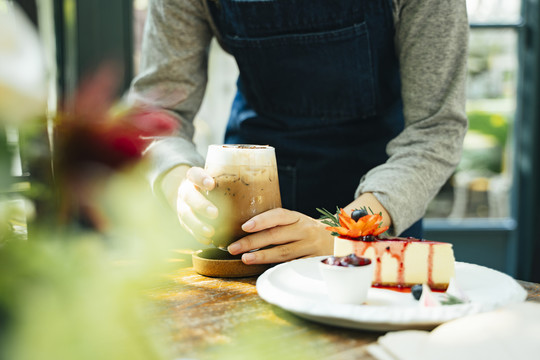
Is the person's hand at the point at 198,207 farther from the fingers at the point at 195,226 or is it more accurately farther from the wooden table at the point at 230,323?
the wooden table at the point at 230,323

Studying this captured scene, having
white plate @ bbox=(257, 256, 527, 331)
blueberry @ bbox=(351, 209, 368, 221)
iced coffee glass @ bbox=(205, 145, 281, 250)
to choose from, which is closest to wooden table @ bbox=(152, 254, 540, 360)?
white plate @ bbox=(257, 256, 527, 331)

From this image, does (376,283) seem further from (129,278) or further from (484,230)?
(484,230)

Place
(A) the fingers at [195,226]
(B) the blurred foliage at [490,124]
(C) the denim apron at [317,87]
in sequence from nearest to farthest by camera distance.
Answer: (A) the fingers at [195,226], (C) the denim apron at [317,87], (B) the blurred foliage at [490,124]

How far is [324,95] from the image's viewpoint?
1524 millimetres

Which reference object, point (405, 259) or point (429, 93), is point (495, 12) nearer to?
point (429, 93)

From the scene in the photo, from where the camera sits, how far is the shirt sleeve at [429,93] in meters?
1.31

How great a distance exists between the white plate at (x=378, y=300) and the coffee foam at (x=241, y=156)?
0.21m

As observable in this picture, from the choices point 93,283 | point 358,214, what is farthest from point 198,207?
point 93,283

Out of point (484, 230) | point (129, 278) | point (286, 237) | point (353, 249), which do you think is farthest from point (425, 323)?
point (484, 230)

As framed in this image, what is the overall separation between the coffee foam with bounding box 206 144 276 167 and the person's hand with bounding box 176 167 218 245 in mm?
42

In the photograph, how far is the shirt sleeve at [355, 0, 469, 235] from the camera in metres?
1.31

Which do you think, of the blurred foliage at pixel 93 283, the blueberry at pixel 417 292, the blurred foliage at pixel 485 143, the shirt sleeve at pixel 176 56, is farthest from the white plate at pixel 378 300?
the blurred foliage at pixel 485 143

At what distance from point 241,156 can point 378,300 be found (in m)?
0.38

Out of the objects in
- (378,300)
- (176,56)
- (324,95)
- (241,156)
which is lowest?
(378,300)
